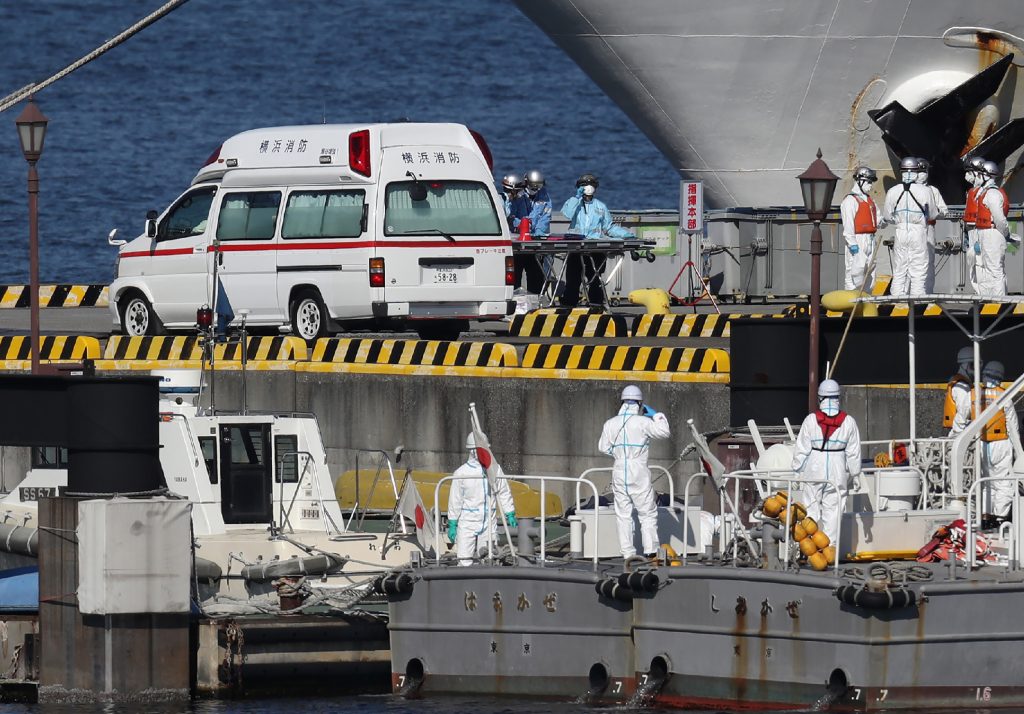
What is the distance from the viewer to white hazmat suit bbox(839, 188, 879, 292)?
27.3 metres

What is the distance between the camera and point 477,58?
108 meters

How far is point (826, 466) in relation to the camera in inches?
790

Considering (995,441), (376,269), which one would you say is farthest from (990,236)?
(376,269)

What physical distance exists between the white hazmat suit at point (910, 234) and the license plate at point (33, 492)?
8.73 metres

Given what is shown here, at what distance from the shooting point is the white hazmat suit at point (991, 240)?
1041 inches

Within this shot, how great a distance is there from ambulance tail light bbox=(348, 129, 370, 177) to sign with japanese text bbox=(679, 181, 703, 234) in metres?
6.60

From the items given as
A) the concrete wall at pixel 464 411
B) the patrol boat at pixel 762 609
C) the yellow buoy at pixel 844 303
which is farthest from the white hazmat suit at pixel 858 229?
the patrol boat at pixel 762 609

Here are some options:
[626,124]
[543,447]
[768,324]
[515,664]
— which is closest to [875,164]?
[543,447]

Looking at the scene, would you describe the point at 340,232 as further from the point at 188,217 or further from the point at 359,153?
the point at 188,217

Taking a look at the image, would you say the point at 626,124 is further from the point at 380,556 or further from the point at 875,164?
the point at 380,556

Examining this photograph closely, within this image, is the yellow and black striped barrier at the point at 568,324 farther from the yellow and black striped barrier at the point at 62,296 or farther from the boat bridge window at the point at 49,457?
the yellow and black striped barrier at the point at 62,296

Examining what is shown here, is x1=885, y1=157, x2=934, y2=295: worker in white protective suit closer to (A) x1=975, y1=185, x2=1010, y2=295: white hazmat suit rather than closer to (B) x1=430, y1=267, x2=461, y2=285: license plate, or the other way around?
(A) x1=975, y1=185, x2=1010, y2=295: white hazmat suit

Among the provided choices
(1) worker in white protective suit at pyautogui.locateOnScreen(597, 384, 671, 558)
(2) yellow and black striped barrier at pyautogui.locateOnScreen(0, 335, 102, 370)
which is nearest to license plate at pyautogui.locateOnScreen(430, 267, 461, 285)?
(2) yellow and black striped barrier at pyautogui.locateOnScreen(0, 335, 102, 370)

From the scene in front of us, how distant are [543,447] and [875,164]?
10508 millimetres
